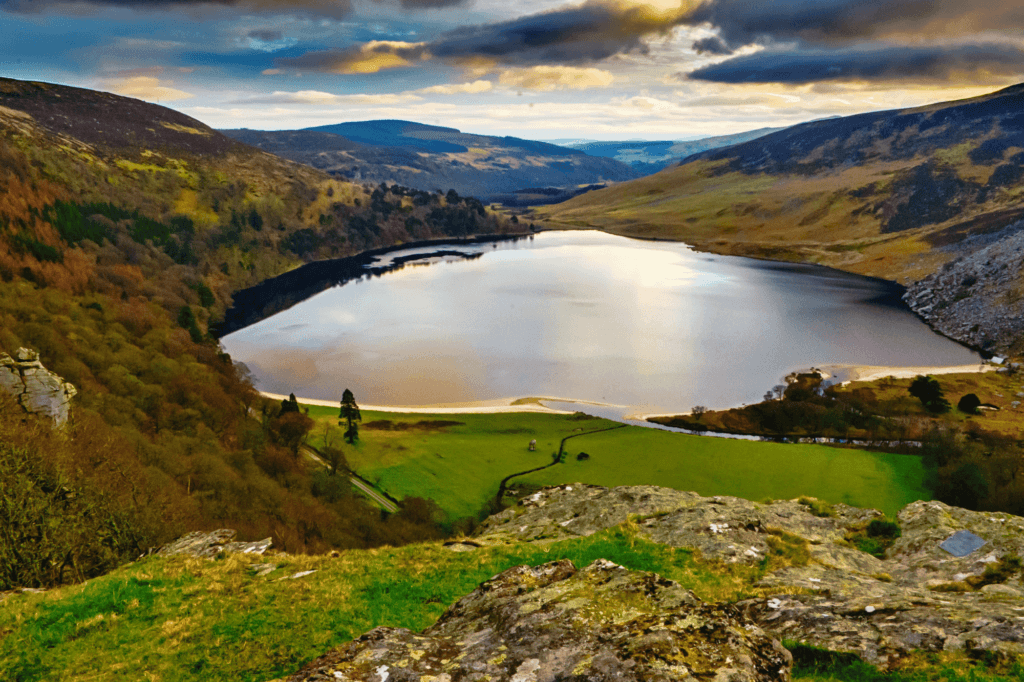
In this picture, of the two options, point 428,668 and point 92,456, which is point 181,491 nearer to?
point 92,456

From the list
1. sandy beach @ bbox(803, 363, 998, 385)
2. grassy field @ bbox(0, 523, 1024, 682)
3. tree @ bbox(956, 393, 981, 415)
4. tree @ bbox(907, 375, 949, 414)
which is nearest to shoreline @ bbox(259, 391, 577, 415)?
sandy beach @ bbox(803, 363, 998, 385)

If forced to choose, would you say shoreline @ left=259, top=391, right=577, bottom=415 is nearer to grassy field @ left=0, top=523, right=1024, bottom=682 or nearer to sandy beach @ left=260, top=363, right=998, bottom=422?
sandy beach @ left=260, top=363, right=998, bottom=422

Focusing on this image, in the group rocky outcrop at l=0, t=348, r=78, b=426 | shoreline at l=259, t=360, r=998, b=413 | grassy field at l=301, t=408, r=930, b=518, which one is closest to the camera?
rocky outcrop at l=0, t=348, r=78, b=426

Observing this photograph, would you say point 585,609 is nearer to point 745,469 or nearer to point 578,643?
point 578,643

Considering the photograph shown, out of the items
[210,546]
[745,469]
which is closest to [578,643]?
[210,546]

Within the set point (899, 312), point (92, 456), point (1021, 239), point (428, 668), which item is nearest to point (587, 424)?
point (92, 456)

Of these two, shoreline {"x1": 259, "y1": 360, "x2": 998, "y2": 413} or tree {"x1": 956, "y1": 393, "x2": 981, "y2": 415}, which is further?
tree {"x1": 956, "y1": 393, "x2": 981, "y2": 415}

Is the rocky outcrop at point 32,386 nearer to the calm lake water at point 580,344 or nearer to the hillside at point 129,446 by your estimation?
the hillside at point 129,446
